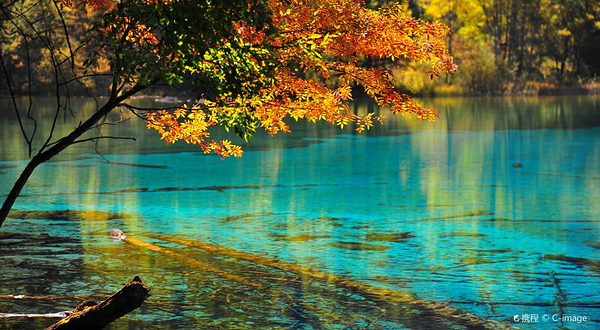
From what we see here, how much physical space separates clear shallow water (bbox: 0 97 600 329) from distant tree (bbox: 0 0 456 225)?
1.83 m

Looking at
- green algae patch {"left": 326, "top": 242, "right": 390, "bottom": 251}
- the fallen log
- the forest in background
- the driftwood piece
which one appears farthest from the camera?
the forest in background

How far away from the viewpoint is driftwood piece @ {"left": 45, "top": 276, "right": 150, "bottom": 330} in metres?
7.27

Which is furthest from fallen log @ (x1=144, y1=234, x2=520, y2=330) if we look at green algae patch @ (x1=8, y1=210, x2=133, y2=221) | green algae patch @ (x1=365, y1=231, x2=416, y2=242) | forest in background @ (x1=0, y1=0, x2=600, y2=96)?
forest in background @ (x1=0, y1=0, x2=600, y2=96)

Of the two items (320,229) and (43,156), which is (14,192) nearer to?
(43,156)

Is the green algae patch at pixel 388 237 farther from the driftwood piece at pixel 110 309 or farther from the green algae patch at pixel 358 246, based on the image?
the driftwood piece at pixel 110 309

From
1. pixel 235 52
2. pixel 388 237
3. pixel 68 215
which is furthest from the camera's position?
pixel 68 215

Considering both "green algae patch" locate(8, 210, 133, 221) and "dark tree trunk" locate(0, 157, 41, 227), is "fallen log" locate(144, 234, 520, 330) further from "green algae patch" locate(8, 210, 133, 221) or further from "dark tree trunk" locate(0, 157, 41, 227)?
"dark tree trunk" locate(0, 157, 41, 227)

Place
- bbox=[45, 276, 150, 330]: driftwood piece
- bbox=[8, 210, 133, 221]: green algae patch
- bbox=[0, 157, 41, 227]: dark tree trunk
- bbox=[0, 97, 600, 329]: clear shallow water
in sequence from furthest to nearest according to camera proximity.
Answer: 1. bbox=[8, 210, 133, 221]: green algae patch
2. bbox=[0, 97, 600, 329]: clear shallow water
3. bbox=[0, 157, 41, 227]: dark tree trunk
4. bbox=[45, 276, 150, 330]: driftwood piece

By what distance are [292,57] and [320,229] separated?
5.48 metres

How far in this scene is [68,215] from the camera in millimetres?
17203

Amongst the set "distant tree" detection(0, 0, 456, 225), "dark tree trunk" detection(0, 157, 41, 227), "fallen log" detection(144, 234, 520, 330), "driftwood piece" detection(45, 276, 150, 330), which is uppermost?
"distant tree" detection(0, 0, 456, 225)

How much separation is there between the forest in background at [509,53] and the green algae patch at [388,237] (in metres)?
56.9

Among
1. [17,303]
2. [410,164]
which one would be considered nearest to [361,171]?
[410,164]

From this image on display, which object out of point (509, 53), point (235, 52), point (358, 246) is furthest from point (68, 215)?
point (509, 53)
